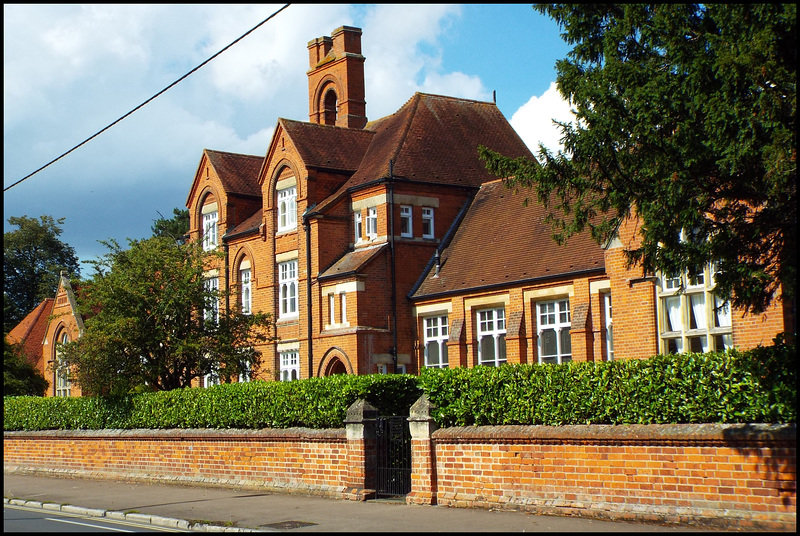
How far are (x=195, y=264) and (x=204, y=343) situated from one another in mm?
2904

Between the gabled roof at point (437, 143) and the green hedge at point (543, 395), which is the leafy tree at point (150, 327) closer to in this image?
the green hedge at point (543, 395)

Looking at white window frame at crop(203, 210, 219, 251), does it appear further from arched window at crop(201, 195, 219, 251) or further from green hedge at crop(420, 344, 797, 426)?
green hedge at crop(420, 344, 797, 426)

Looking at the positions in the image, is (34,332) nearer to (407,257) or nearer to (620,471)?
(407,257)

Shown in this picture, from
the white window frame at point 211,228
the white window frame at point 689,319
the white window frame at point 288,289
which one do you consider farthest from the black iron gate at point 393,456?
the white window frame at point 211,228

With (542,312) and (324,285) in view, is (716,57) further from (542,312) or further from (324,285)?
(324,285)

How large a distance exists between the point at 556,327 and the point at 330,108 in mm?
21459

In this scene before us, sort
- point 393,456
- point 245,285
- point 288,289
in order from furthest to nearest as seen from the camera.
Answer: point 245,285, point 288,289, point 393,456

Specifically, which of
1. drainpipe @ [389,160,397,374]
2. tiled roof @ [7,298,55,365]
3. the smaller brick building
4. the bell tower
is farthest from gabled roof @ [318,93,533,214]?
tiled roof @ [7,298,55,365]

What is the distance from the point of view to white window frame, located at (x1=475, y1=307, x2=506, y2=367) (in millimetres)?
31922

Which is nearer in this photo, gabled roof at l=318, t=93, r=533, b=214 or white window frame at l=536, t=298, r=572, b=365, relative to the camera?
white window frame at l=536, t=298, r=572, b=365

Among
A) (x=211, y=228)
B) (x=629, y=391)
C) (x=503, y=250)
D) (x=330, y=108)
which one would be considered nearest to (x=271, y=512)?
(x=629, y=391)

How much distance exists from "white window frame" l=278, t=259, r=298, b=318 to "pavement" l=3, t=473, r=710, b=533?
15.8 meters

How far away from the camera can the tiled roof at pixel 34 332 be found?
58.9 metres

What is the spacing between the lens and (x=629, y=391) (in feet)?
46.1
